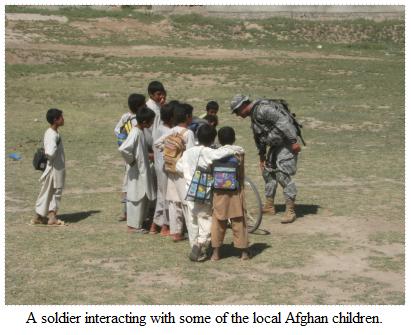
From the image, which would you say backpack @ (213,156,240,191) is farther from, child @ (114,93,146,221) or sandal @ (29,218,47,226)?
sandal @ (29,218,47,226)

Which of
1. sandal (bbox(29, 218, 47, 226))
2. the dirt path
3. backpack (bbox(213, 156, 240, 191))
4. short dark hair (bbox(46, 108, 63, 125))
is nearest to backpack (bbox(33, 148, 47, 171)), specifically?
short dark hair (bbox(46, 108, 63, 125))

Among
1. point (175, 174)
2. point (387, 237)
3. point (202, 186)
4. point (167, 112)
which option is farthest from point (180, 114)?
point (387, 237)

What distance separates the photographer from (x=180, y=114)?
307 inches

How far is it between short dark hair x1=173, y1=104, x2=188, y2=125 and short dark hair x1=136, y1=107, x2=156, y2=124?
360mm

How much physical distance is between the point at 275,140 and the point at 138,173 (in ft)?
5.95

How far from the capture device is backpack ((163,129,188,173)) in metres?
7.67

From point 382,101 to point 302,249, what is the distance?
44.7 feet

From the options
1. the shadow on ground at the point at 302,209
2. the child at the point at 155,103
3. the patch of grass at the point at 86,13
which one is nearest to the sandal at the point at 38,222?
the child at the point at 155,103

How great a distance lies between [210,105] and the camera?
916cm

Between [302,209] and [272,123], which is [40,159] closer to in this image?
[272,123]

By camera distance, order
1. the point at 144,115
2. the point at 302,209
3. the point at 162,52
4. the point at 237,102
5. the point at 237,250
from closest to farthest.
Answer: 1. the point at 237,250
2. the point at 144,115
3. the point at 237,102
4. the point at 302,209
5. the point at 162,52

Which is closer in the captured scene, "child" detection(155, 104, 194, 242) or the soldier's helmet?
"child" detection(155, 104, 194, 242)

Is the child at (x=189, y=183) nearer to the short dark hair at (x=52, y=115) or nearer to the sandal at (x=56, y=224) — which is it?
the short dark hair at (x=52, y=115)

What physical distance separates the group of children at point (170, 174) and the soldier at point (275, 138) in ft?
1.86
